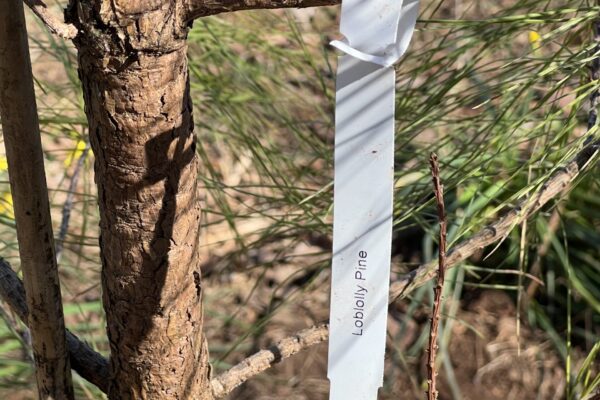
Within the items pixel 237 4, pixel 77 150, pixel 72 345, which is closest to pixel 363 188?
pixel 237 4

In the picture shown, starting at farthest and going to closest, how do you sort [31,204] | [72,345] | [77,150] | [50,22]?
[77,150]
[72,345]
[31,204]
[50,22]

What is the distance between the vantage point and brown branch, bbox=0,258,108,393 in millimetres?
672

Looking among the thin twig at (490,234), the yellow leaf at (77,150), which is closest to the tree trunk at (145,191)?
the thin twig at (490,234)

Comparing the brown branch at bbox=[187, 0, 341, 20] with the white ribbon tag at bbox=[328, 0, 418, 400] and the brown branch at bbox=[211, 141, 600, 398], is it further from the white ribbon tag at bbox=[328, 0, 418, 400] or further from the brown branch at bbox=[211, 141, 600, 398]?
the brown branch at bbox=[211, 141, 600, 398]

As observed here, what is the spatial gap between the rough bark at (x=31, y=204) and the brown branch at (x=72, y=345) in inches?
0.9

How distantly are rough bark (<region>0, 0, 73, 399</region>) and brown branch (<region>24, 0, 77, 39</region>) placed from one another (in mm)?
34

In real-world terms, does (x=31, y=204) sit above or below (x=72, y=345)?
above

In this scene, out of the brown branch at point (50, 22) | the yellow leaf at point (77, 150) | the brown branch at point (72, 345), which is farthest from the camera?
the yellow leaf at point (77, 150)

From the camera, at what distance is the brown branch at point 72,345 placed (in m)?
0.67

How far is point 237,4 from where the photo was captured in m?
0.51

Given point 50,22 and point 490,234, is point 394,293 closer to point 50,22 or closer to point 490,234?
point 490,234

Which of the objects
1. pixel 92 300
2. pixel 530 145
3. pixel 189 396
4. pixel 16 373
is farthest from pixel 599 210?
pixel 189 396

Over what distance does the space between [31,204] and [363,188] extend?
0.72ft

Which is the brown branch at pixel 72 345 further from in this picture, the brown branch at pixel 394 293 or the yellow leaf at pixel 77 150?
the yellow leaf at pixel 77 150
